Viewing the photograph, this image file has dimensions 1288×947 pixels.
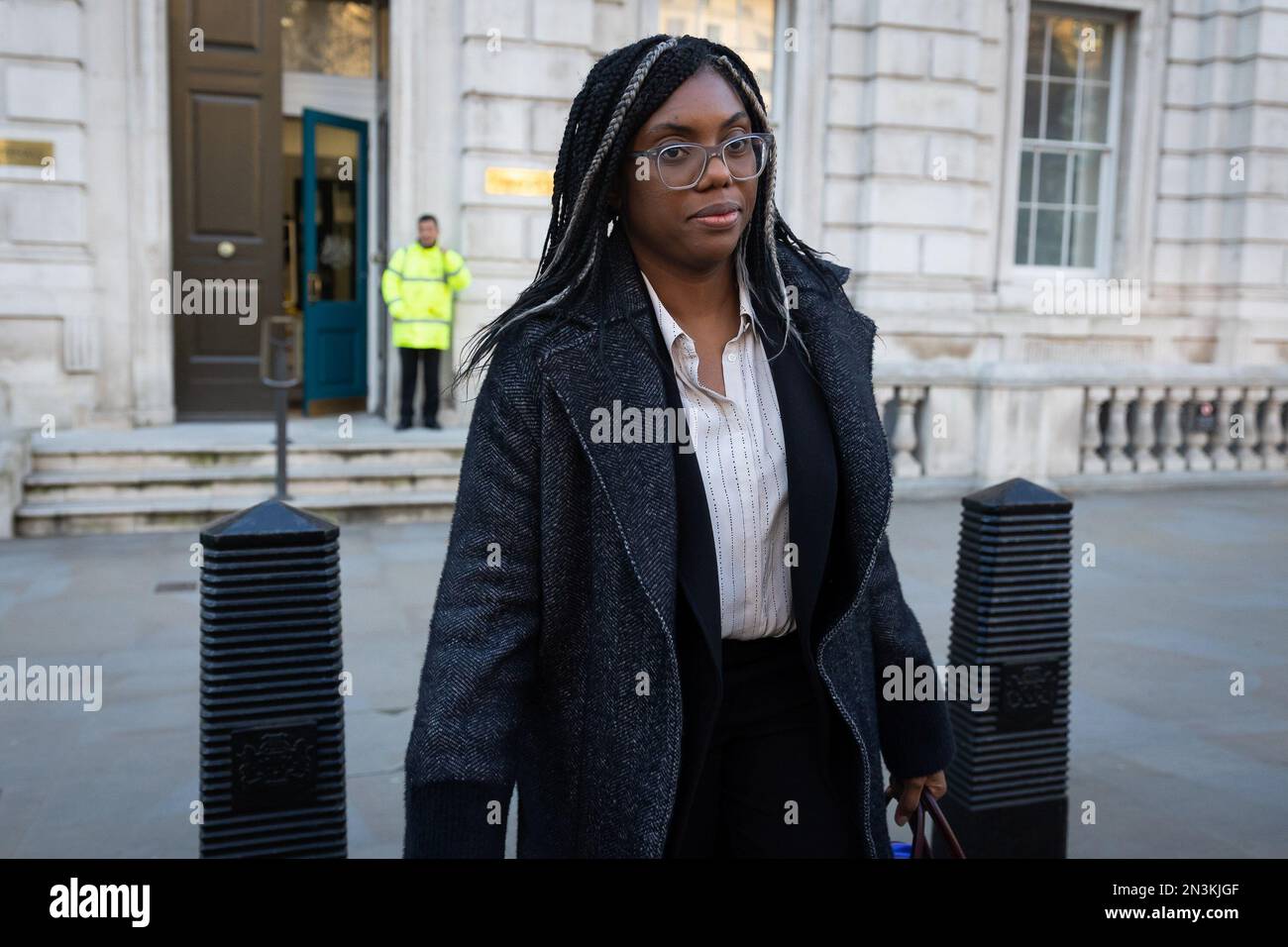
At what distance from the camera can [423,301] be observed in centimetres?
1023

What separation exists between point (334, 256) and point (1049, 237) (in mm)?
7789

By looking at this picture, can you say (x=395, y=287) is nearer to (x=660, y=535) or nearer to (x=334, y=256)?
(x=334, y=256)

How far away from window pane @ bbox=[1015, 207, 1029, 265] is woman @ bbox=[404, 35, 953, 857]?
12.2m

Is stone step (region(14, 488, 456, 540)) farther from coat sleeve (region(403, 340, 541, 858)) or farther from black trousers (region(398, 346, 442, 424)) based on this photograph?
coat sleeve (region(403, 340, 541, 858))

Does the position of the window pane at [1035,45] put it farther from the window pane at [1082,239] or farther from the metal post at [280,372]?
the metal post at [280,372]

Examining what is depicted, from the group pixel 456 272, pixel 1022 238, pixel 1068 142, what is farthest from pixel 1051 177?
pixel 456 272

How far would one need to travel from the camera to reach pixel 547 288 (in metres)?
1.96

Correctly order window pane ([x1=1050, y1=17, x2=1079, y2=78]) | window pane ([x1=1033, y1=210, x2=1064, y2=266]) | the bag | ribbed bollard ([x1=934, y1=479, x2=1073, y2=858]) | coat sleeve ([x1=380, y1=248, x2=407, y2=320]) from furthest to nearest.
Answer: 1. window pane ([x1=1033, y1=210, x2=1064, y2=266])
2. window pane ([x1=1050, y1=17, x2=1079, y2=78])
3. coat sleeve ([x1=380, y1=248, x2=407, y2=320])
4. ribbed bollard ([x1=934, y1=479, x2=1073, y2=858])
5. the bag

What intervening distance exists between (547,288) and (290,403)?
35.2 feet

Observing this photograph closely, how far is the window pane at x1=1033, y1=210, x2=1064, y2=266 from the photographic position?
1355 cm

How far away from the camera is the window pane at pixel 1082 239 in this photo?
13.7m

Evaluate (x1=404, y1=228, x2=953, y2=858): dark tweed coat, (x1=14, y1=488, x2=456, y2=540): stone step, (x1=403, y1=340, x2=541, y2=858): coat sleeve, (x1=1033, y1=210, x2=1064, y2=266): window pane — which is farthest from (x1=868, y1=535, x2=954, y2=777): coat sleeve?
(x1=1033, y1=210, x2=1064, y2=266): window pane
